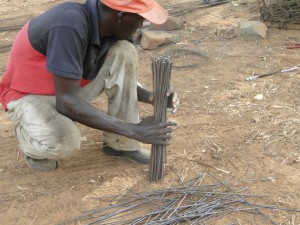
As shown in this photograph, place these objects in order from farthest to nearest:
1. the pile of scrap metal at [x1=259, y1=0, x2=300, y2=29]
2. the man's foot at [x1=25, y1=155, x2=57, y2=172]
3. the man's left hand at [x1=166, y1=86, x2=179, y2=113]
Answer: the pile of scrap metal at [x1=259, y1=0, x2=300, y2=29], the man's foot at [x1=25, y1=155, x2=57, y2=172], the man's left hand at [x1=166, y1=86, x2=179, y2=113]

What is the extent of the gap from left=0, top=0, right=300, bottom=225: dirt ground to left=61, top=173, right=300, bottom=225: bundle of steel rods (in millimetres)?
61

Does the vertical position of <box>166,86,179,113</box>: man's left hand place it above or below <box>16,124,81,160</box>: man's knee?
above

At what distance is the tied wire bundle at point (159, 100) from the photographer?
9.40 ft

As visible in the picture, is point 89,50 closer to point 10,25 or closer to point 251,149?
point 251,149

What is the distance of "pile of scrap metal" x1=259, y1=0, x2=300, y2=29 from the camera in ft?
20.5

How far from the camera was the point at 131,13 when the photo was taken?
9.02 feet

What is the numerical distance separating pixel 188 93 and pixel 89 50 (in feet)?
6.20

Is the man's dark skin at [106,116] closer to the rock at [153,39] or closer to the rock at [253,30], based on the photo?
the rock at [153,39]

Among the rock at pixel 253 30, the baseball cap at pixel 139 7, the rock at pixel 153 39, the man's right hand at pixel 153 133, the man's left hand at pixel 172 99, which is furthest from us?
the rock at pixel 253 30

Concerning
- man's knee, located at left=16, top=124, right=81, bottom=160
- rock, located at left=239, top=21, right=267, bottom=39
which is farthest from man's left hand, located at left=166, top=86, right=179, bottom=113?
rock, located at left=239, top=21, right=267, bottom=39

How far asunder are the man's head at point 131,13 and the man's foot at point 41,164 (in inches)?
44.6

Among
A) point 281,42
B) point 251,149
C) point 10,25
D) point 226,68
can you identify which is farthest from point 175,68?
point 10,25

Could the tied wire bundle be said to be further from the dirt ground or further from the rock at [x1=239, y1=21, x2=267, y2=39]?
the rock at [x1=239, y1=21, x2=267, y2=39]

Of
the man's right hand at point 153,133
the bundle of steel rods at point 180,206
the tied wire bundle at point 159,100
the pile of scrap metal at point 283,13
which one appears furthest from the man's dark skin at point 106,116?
the pile of scrap metal at point 283,13
